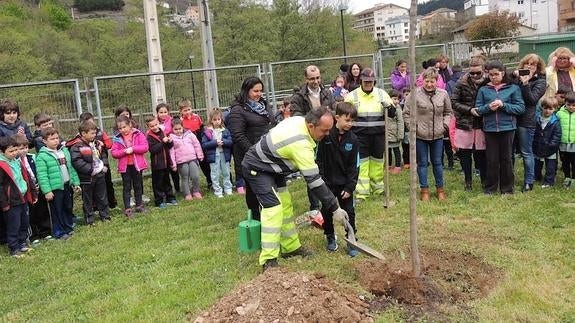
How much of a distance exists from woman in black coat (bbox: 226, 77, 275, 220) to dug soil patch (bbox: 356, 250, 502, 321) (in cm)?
229

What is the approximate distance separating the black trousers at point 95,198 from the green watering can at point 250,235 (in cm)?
303

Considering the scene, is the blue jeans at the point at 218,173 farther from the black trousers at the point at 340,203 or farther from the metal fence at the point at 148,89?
the black trousers at the point at 340,203

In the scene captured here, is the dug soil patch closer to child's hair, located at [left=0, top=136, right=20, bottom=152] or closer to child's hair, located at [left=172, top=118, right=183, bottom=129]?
child's hair, located at [left=0, top=136, right=20, bottom=152]

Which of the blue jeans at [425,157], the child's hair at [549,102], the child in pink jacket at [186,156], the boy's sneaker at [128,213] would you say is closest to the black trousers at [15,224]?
the boy's sneaker at [128,213]

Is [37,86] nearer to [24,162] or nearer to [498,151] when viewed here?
[24,162]

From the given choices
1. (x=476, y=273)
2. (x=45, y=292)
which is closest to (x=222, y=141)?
(x=45, y=292)

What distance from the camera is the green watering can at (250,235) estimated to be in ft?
19.7

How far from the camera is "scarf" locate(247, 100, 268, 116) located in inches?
271

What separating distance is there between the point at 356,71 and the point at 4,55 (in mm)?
24768

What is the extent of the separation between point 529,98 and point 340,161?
3436mm

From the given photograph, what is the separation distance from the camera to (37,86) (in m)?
9.67

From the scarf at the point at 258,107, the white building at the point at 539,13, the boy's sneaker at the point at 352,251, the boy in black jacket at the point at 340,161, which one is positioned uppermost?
the white building at the point at 539,13

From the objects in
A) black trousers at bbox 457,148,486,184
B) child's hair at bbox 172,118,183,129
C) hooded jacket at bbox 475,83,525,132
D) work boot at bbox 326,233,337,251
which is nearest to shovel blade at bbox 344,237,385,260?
work boot at bbox 326,233,337,251

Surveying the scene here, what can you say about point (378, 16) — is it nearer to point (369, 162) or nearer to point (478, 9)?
point (478, 9)
